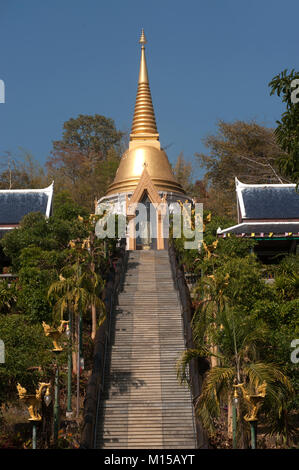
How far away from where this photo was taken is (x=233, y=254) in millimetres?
26172

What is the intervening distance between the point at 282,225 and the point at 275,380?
53.9 feet

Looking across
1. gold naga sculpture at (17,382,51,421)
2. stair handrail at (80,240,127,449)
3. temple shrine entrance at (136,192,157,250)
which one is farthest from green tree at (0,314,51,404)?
temple shrine entrance at (136,192,157,250)

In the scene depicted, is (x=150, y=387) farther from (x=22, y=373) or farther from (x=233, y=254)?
(x=233, y=254)

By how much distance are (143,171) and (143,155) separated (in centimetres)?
415

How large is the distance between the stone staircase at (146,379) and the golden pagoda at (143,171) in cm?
1103

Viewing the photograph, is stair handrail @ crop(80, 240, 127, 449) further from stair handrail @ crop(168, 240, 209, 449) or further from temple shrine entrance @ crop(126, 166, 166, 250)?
temple shrine entrance @ crop(126, 166, 166, 250)

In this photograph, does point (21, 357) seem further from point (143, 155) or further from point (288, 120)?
point (143, 155)

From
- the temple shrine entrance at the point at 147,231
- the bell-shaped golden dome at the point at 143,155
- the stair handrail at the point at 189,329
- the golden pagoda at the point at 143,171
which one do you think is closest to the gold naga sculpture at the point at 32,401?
the stair handrail at the point at 189,329

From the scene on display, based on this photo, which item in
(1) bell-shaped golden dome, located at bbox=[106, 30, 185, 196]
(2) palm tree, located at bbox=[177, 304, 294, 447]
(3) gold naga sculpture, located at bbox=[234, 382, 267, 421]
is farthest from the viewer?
(1) bell-shaped golden dome, located at bbox=[106, 30, 185, 196]

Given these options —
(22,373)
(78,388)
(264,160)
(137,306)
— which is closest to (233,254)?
(137,306)

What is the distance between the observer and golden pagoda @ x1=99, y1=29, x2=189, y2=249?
36156 mm

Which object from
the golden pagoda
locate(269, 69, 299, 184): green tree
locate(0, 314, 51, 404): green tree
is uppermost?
the golden pagoda

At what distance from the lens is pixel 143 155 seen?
133ft

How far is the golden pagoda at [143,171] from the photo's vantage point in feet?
119
